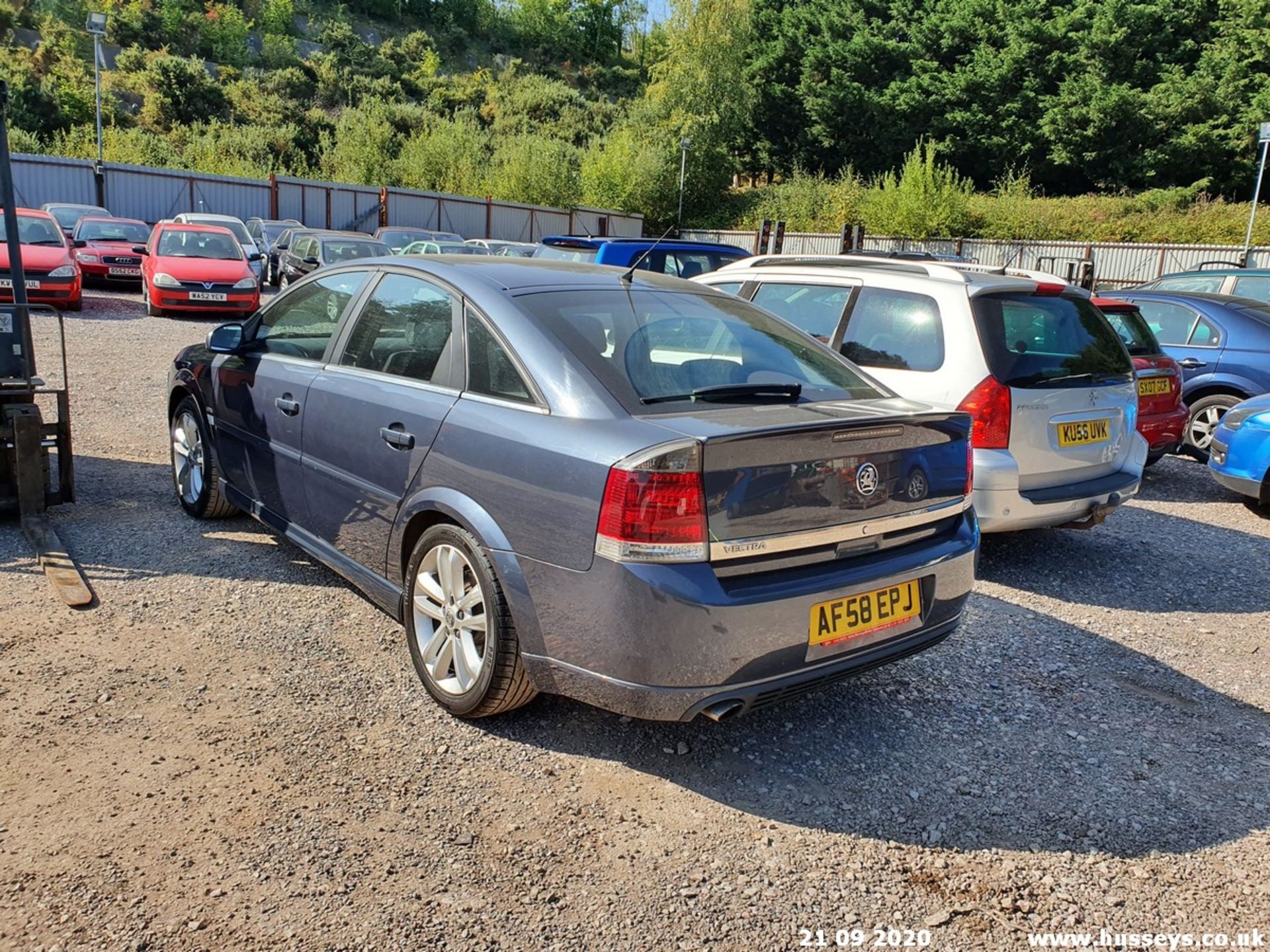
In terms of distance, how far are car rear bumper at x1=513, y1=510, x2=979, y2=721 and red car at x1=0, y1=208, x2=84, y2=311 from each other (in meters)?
14.2

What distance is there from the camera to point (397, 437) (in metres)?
3.48

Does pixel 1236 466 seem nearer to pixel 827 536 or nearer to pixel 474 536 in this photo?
pixel 827 536

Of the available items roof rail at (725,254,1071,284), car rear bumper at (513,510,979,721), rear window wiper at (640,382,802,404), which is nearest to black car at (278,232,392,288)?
roof rail at (725,254,1071,284)

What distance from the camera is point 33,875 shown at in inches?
94.7

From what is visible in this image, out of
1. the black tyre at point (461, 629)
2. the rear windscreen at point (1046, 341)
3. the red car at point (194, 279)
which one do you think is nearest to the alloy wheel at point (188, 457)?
the black tyre at point (461, 629)

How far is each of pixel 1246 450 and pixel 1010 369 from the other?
10.7 ft

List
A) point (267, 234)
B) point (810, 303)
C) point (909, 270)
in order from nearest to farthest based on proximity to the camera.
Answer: point (909, 270)
point (810, 303)
point (267, 234)

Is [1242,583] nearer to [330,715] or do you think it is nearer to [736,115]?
[330,715]

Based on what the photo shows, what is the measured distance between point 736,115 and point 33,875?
178ft

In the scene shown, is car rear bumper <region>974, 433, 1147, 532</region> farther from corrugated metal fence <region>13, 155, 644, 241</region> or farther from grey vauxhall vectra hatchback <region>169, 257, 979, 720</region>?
corrugated metal fence <region>13, 155, 644, 241</region>

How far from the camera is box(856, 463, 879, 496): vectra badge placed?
2988 mm

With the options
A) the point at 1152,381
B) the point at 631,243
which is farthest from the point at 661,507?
the point at 631,243

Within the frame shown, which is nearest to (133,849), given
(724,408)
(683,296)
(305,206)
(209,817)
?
(209,817)

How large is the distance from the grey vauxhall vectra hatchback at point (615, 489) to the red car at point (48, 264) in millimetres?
12496
